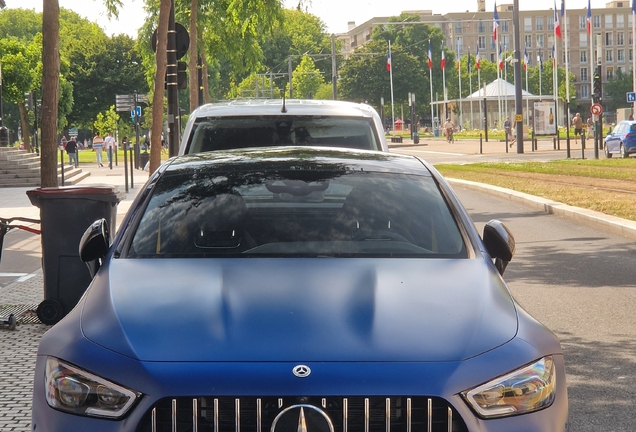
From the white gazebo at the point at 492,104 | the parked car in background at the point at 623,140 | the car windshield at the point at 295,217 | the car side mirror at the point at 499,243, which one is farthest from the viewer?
the white gazebo at the point at 492,104

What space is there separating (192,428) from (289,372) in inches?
13.6

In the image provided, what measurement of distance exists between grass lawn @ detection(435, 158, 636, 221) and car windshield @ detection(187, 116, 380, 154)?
8.14 m

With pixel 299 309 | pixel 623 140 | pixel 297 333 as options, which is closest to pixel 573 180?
pixel 623 140

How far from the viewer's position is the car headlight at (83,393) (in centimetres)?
325

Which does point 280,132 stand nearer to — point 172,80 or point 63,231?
point 63,231

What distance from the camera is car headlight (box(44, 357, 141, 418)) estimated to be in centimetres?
325

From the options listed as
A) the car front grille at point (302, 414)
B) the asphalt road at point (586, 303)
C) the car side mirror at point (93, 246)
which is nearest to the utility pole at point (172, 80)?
the asphalt road at point (586, 303)

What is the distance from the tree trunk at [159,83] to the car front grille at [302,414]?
20349 millimetres

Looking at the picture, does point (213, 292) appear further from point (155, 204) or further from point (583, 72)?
point (583, 72)

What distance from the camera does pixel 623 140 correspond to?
39000 millimetres

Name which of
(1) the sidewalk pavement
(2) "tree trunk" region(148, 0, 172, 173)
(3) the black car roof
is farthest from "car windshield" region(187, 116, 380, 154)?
(2) "tree trunk" region(148, 0, 172, 173)

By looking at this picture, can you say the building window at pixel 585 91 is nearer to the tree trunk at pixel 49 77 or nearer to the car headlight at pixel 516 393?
the tree trunk at pixel 49 77

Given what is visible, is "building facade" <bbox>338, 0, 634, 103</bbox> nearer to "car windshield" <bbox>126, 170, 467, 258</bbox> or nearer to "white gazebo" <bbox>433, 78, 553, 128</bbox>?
"white gazebo" <bbox>433, 78, 553, 128</bbox>

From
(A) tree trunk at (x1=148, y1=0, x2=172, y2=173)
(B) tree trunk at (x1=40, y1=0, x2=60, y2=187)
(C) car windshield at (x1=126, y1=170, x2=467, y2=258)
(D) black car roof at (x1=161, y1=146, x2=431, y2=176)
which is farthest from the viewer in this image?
(A) tree trunk at (x1=148, y1=0, x2=172, y2=173)
